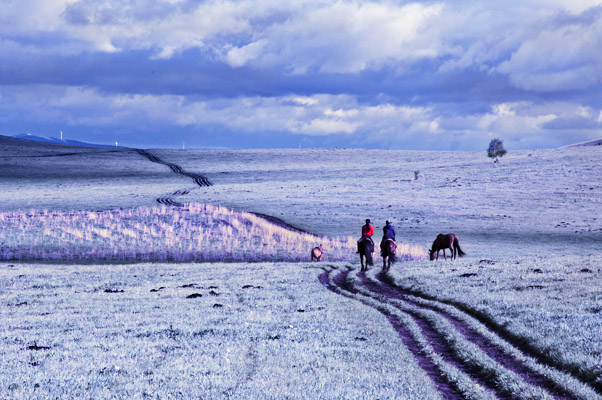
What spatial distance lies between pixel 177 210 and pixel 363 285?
40.6m

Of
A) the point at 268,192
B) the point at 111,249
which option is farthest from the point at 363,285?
the point at 268,192

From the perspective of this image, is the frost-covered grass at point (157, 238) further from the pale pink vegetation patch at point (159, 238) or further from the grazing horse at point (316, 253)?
the grazing horse at point (316, 253)

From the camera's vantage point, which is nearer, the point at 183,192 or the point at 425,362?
the point at 425,362

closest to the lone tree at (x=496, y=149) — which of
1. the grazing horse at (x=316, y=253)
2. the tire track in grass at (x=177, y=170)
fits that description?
the tire track in grass at (x=177, y=170)

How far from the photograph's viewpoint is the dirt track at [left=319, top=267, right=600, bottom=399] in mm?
11594

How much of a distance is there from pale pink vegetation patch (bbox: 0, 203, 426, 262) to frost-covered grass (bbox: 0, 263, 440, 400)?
815 inches

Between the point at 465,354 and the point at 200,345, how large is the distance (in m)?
6.28

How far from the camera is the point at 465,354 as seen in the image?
13992 mm

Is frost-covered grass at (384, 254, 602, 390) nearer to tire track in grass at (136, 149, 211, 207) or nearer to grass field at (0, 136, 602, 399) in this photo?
grass field at (0, 136, 602, 399)

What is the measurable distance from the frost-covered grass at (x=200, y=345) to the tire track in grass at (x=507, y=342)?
2207 millimetres

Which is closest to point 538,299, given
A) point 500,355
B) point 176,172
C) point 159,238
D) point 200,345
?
point 500,355

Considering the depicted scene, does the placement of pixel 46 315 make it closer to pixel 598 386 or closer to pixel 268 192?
pixel 598 386

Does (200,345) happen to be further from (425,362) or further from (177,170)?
(177,170)

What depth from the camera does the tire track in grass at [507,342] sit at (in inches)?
468
